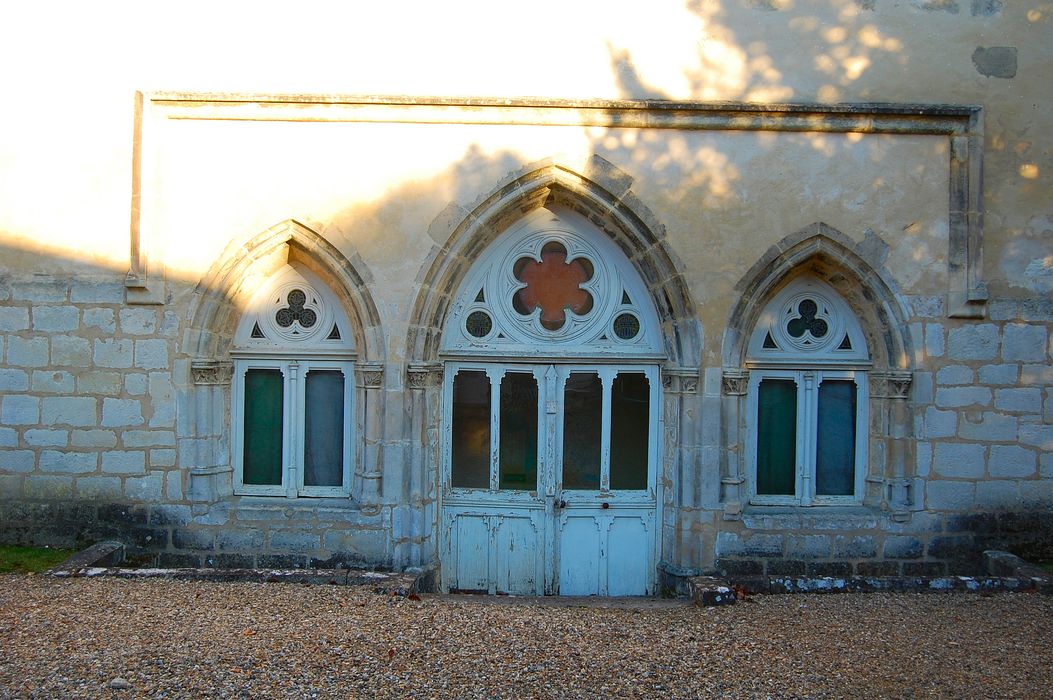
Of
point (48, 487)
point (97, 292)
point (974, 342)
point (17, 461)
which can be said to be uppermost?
point (97, 292)

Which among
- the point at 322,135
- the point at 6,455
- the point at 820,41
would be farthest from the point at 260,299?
the point at 820,41

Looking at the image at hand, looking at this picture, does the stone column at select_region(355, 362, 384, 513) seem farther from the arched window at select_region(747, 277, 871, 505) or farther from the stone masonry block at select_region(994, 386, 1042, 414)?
the stone masonry block at select_region(994, 386, 1042, 414)

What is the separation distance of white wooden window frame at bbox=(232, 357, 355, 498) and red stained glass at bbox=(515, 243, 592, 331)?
60.1 inches

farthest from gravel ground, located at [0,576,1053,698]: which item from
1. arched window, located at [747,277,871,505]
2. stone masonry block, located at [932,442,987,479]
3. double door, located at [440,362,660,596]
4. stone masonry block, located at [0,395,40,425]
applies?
stone masonry block, located at [0,395,40,425]

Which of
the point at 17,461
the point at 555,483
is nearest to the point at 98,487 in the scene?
Result: the point at 17,461

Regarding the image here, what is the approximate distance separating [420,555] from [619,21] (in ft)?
14.0

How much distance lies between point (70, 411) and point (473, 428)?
3061mm

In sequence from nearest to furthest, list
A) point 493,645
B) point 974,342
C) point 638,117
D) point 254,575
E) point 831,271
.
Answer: point 493,645 < point 254,575 < point 638,117 < point 974,342 < point 831,271

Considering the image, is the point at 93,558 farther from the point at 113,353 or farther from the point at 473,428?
the point at 473,428

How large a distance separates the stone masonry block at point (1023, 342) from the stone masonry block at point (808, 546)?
77.7 inches

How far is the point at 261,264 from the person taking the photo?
6.09 metres

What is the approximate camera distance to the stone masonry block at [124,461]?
602 cm

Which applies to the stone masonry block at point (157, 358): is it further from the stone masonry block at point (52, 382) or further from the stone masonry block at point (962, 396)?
the stone masonry block at point (962, 396)

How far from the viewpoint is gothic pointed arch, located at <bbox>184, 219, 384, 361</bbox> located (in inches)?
234
